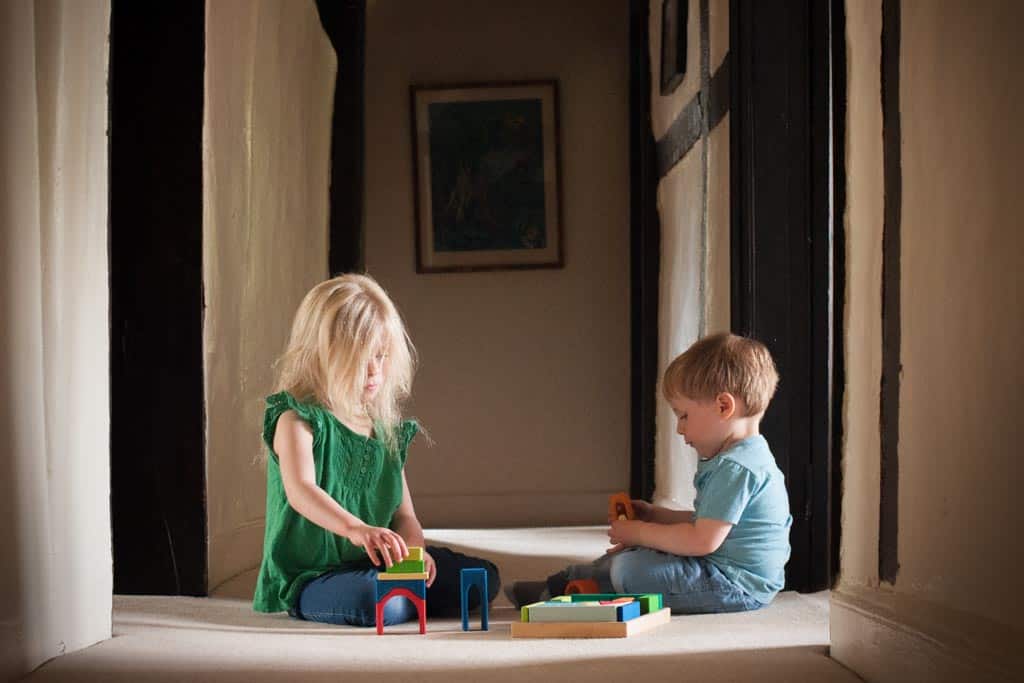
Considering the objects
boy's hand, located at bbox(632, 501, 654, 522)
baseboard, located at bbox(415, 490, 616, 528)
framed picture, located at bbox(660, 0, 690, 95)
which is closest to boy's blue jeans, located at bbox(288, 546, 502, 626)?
boy's hand, located at bbox(632, 501, 654, 522)

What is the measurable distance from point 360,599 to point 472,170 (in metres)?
3.50

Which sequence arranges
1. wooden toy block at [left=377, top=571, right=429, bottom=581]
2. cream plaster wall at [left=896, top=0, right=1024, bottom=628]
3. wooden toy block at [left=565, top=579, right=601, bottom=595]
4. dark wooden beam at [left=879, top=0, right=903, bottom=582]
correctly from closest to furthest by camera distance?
cream plaster wall at [left=896, top=0, right=1024, bottom=628], dark wooden beam at [left=879, top=0, right=903, bottom=582], wooden toy block at [left=377, top=571, right=429, bottom=581], wooden toy block at [left=565, top=579, right=601, bottom=595]

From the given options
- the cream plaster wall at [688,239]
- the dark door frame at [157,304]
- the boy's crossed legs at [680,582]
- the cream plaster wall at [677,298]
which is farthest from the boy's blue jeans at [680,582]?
the cream plaster wall at [677,298]

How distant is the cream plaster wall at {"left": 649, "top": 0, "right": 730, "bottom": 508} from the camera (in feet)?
12.0

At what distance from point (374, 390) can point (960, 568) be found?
135 cm

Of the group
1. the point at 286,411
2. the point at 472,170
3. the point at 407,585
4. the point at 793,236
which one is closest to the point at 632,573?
the point at 407,585

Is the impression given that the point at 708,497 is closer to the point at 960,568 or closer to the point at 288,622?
the point at 288,622

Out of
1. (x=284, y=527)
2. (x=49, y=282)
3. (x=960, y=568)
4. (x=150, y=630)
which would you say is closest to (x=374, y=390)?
(x=284, y=527)

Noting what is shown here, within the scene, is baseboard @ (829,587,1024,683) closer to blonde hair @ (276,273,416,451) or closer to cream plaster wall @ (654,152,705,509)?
blonde hair @ (276,273,416,451)

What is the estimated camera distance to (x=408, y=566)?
224cm

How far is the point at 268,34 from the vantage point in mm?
3824

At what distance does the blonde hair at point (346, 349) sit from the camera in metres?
2.52

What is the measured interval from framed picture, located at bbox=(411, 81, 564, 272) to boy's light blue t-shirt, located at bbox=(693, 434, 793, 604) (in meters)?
3.19

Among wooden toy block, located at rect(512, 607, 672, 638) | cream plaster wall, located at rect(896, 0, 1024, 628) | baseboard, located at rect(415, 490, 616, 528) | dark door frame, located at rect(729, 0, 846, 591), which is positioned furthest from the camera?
baseboard, located at rect(415, 490, 616, 528)
